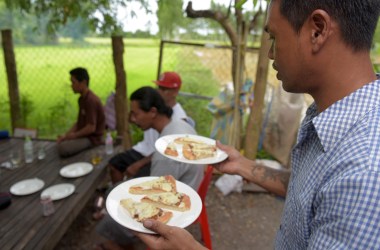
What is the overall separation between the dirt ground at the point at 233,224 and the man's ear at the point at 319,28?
9.83ft

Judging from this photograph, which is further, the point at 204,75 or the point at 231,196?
the point at 204,75

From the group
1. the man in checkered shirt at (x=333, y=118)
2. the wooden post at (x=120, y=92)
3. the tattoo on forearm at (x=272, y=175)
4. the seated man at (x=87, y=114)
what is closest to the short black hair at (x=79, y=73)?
the seated man at (x=87, y=114)

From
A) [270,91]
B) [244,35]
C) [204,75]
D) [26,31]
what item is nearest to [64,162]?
[244,35]

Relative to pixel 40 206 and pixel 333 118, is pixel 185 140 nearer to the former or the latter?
pixel 40 206

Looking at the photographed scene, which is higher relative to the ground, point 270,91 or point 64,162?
point 270,91

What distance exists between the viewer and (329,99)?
3.38 feet

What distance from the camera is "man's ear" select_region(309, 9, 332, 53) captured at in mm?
913

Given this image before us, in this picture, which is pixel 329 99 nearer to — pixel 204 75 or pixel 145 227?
pixel 145 227

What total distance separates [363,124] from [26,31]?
42.9 ft

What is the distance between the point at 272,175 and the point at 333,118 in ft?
2.78

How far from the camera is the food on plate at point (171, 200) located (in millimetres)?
1794

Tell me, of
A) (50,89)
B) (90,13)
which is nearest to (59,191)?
(90,13)

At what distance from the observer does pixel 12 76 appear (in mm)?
5055

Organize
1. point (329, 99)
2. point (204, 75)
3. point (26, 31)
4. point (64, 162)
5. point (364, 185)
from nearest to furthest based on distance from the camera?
point (364, 185), point (329, 99), point (64, 162), point (204, 75), point (26, 31)
